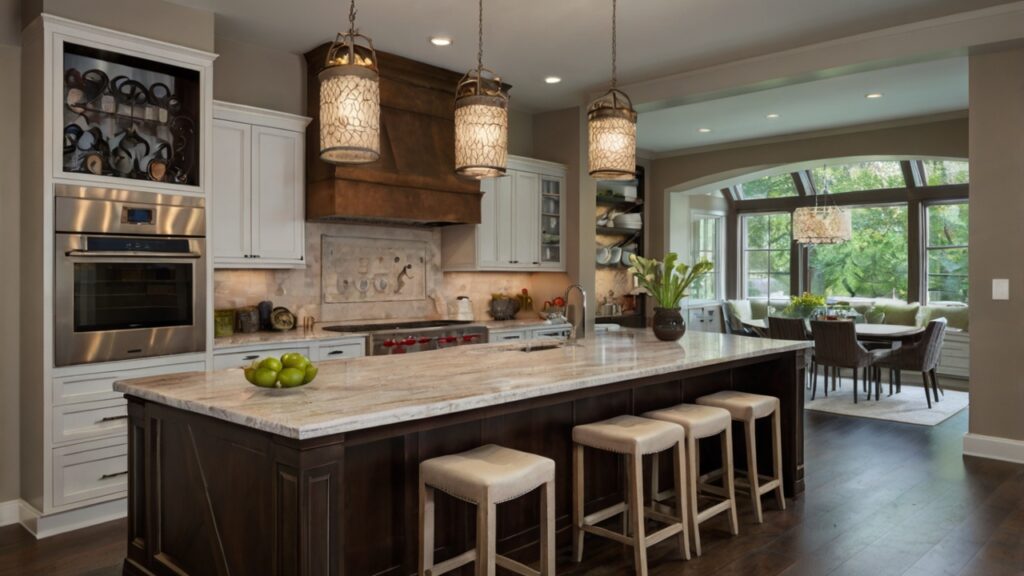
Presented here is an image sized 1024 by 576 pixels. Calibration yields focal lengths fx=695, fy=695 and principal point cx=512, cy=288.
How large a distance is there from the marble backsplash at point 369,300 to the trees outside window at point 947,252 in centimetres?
515

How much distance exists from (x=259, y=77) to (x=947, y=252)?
8.18 meters

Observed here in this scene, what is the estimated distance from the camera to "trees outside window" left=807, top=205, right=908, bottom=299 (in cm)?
912

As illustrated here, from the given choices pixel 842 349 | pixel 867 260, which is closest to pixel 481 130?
pixel 842 349

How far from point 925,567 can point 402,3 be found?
410 centimetres

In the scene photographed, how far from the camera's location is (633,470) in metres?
2.88

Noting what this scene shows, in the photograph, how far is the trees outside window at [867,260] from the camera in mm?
9125

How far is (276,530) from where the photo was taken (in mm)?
2123

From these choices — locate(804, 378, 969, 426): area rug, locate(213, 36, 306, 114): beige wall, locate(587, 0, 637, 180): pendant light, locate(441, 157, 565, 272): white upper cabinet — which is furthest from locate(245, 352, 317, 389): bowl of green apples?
locate(804, 378, 969, 426): area rug

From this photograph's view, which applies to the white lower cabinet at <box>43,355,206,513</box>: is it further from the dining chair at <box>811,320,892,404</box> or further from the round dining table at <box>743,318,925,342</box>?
the round dining table at <box>743,318,925,342</box>

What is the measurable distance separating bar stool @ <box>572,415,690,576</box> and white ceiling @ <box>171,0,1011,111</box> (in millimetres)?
2665

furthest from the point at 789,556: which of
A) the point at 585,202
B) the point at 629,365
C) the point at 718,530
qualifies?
the point at 585,202

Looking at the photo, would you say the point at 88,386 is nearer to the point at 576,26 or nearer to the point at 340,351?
the point at 340,351

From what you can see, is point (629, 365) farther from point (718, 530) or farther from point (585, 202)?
point (585, 202)

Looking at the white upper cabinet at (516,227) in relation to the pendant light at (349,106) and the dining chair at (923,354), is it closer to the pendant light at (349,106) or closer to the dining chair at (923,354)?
the dining chair at (923,354)
